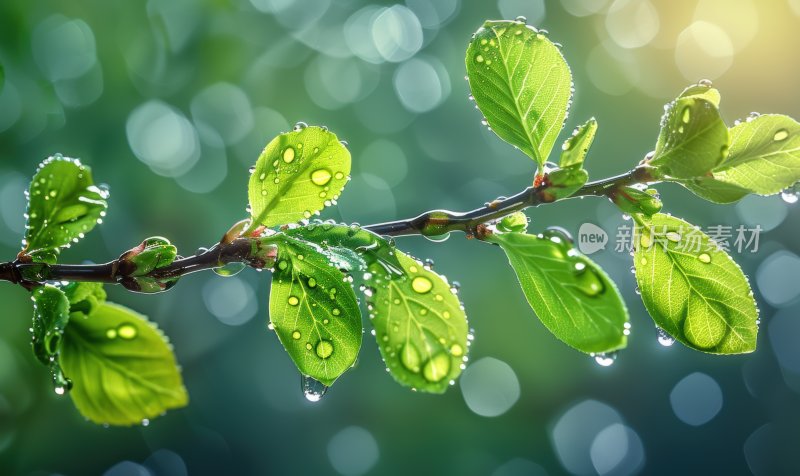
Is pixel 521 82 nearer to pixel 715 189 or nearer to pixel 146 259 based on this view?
pixel 715 189

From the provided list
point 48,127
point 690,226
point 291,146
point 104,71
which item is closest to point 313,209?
point 291,146

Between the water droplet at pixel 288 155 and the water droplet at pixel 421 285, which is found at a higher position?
the water droplet at pixel 288 155

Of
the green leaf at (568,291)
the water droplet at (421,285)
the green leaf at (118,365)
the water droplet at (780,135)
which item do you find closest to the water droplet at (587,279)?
the green leaf at (568,291)

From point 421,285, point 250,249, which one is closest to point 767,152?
point 421,285

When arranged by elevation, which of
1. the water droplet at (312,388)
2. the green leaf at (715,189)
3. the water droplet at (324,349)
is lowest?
the water droplet at (312,388)

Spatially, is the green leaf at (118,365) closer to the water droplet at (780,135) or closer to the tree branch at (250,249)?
the tree branch at (250,249)

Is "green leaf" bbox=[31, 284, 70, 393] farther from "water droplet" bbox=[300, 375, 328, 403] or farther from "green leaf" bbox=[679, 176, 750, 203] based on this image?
"green leaf" bbox=[679, 176, 750, 203]
